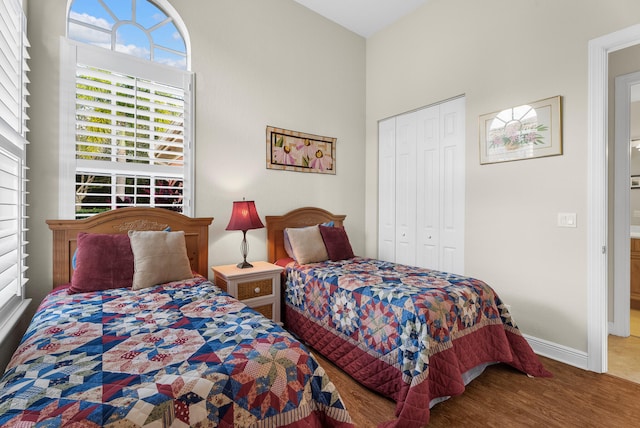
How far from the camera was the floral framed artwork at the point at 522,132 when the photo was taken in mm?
2428

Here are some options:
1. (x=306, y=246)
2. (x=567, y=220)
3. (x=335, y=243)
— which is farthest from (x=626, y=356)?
(x=306, y=246)

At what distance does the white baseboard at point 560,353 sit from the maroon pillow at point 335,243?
5.69ft

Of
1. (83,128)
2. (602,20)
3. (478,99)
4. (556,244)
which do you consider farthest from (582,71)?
(83,128)

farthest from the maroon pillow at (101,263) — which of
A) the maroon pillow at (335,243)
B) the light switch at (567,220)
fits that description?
the light switch at (567,220)

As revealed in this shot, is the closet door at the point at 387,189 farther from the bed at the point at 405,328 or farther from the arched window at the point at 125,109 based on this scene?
the arched window at the point at 125,109

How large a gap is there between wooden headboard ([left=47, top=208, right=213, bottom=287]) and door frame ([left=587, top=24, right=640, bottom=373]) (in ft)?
9.93

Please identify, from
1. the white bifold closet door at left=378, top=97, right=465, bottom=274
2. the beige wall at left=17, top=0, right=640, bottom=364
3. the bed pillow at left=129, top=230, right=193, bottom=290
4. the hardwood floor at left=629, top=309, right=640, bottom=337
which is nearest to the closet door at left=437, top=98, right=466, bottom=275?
the white bifold closet door at left=378, top=97, right=465, bottom=274

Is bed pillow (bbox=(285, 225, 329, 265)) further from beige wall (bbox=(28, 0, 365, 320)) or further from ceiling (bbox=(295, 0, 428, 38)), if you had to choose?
ceiling (bbox=(295, 0, 428, 38))

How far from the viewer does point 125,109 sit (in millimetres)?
2445

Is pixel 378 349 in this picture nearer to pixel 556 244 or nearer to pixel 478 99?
pixel 556 244

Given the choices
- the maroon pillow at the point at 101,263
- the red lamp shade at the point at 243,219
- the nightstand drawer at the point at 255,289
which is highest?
the red lamp shade at the point at 243,219

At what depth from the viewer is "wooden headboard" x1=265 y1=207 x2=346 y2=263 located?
318 cm

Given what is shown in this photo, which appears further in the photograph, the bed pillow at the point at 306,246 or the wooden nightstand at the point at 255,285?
the bed pillow at the point at 306,246

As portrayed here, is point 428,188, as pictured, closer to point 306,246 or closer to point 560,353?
point 306,246
